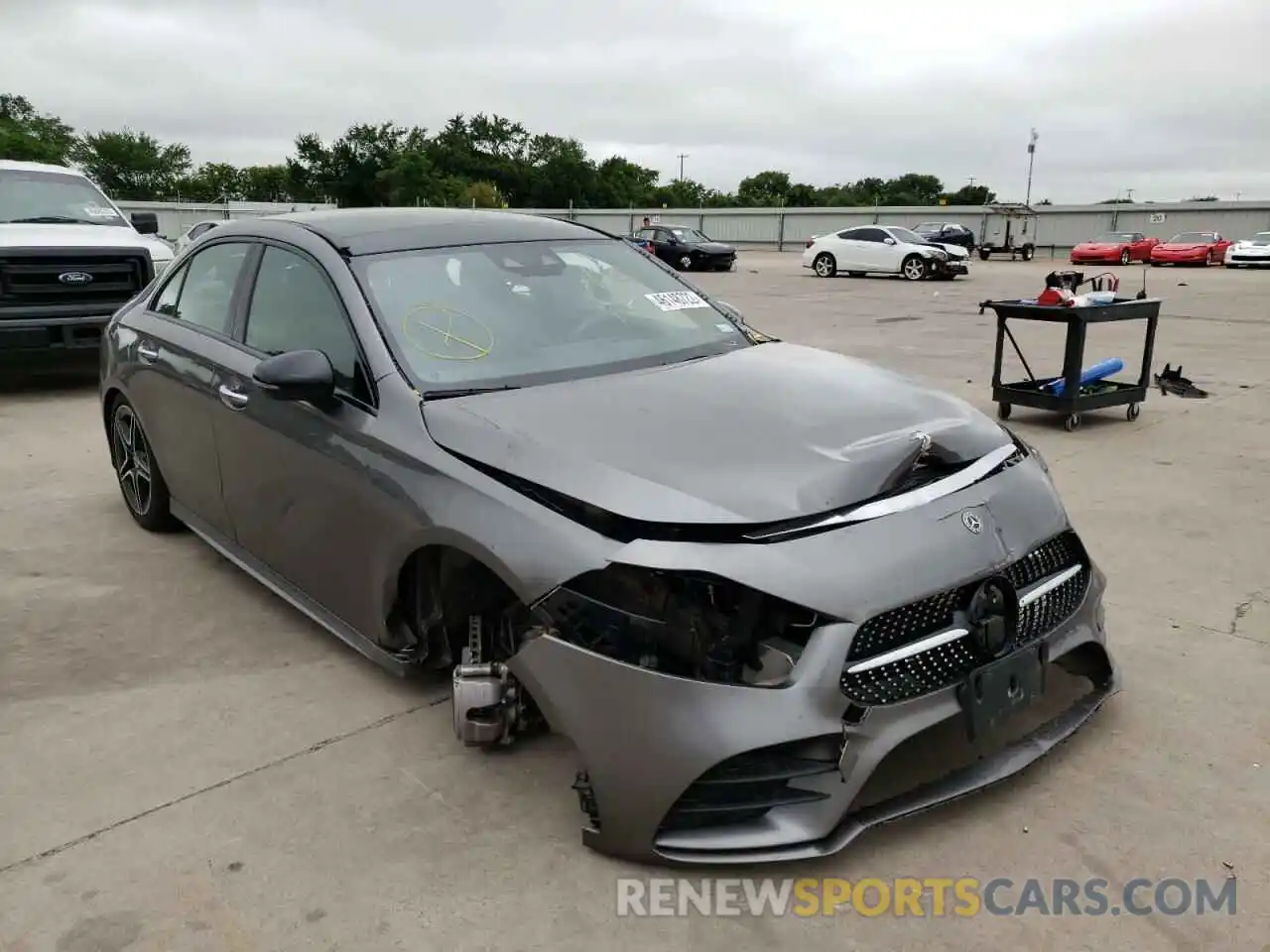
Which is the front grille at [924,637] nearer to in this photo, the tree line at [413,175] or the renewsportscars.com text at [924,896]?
the renewsportscars.com text at [924,896]

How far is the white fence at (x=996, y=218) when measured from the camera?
40094 millimetres

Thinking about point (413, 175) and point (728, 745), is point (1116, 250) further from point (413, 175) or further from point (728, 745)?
point (413, 175)

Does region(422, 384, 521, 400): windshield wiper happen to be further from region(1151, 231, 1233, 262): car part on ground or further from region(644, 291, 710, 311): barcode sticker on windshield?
region(1151, 231, 1233, 262): car part on ground

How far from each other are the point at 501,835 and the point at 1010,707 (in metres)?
1.33

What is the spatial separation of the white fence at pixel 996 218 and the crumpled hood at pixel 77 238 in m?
27.6

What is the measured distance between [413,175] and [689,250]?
5265cm

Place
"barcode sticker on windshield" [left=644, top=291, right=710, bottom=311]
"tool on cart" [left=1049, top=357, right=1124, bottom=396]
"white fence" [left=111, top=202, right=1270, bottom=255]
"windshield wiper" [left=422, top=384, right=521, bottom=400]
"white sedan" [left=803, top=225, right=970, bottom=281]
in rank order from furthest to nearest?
"white fence" [left=111, top=202, right=1270, bottom=255]
"white sedan" [left=803, top=225, right=970, bottom=281]
"tool on cart" [left=1049, top=357, right=1124, bottom=396]
"barcode sticker on windshield" [left=644, top=291, right=710, bottom=311]
"windshield wiper" [left=422, top=384, right=521, bottom=400]

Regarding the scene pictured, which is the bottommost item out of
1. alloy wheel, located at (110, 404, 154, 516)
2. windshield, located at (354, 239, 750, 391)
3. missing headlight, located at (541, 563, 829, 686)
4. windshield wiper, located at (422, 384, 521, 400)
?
alloy wheel, located at (110, 404, 154, 516)

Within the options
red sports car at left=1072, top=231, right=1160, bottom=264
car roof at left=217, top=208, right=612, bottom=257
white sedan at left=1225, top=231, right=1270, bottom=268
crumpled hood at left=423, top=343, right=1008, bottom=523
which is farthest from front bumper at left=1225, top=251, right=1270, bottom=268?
crumpled hood at left=423, top=343, right=1008, bottom=523

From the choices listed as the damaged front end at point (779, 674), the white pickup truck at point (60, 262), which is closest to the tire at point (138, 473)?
the damaged front end at point (779, 674)

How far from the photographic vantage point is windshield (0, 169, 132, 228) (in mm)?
9227

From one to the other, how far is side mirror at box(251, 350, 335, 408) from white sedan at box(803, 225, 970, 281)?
2428 cm

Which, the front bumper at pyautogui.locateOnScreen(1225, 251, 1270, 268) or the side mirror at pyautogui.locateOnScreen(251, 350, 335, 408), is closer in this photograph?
the side mirror at pyautogui.locateOnScreen(251, 350, 335, 408)

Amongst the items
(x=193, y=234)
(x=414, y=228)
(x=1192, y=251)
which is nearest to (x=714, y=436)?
(x=414, y=228)
